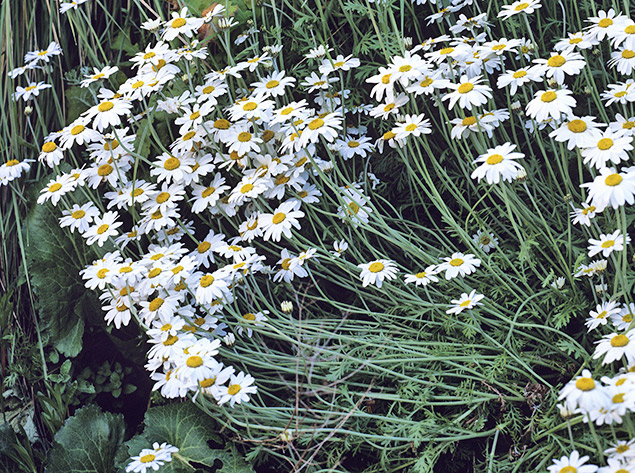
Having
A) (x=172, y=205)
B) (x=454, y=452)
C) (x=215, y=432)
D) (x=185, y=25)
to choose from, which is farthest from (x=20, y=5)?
(x=454, y=452)

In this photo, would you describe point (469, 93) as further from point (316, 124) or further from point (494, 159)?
point (316, 124)

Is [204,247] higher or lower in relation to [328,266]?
higher

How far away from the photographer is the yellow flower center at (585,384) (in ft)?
3.96

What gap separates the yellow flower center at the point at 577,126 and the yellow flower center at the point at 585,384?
59 centimetres

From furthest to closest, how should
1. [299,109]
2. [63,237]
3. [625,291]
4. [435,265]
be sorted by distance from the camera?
[63,237]
[299,109]
[435,265]
[625,291]

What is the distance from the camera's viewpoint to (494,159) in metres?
1.60

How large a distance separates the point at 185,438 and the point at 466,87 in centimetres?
115

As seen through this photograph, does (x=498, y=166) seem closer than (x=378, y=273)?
Yes

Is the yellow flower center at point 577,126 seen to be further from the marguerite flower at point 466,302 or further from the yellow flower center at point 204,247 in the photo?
the yellow flower center at point 204,247

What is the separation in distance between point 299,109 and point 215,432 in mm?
915

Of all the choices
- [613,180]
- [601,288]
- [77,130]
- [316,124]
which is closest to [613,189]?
[613,180]

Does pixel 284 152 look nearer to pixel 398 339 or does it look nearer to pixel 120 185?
pixel 120 185

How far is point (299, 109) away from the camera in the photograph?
76.4 inches

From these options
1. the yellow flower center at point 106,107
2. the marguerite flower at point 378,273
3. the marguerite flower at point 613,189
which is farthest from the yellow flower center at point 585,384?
the yellow flower center at point 106,107
